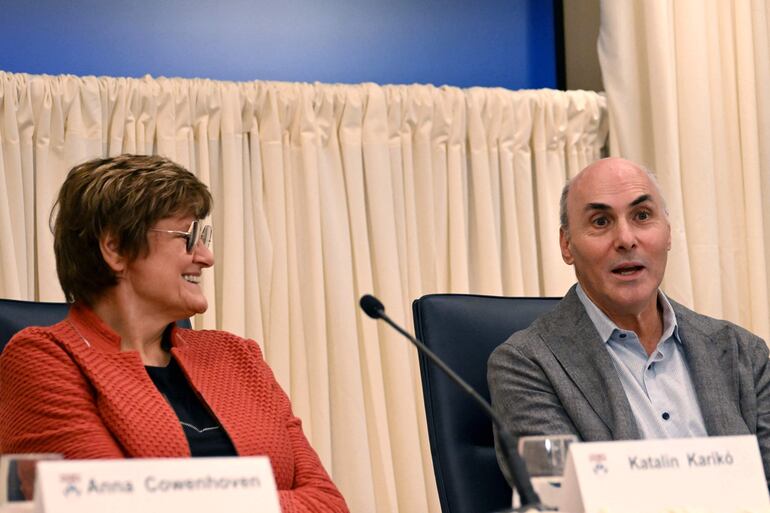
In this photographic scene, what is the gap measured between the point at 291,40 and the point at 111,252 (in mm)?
1602

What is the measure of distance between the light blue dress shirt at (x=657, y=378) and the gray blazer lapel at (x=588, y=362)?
0.06 metres

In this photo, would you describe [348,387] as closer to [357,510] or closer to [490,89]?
[357,510]

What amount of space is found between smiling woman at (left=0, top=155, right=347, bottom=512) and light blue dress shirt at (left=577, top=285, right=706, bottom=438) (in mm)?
708

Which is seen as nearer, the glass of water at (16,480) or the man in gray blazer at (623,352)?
the glass of water at (16,480)

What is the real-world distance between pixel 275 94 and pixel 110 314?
4.04 feet

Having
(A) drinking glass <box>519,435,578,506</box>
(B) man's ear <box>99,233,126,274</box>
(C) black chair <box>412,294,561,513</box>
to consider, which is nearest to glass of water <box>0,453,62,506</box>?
(A) drinking glass <box>519,435,578,506</box>

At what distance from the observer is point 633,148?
365cm

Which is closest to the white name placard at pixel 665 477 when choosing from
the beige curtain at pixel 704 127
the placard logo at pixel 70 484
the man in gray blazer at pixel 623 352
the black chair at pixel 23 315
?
the placard logo at pixel 70 484

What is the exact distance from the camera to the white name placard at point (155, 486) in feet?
3.84

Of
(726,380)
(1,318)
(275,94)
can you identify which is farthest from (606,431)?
(275,94)

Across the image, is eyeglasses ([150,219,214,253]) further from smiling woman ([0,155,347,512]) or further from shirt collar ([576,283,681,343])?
shirt collar ([576,283,681,343])

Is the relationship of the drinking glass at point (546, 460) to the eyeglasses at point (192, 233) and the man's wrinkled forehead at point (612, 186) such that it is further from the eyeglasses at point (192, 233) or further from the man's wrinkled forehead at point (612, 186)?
the man's wrinkled forehead at point (612, 186)

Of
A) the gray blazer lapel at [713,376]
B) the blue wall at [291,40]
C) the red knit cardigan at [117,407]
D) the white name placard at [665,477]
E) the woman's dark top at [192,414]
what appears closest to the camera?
the white name placard at [665,477]

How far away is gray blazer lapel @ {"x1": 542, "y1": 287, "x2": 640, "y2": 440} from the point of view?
231 centimetres
